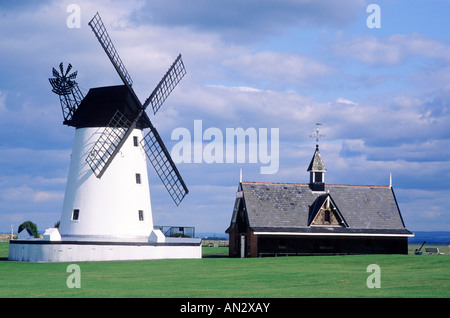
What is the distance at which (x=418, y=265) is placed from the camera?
39094 millimetres

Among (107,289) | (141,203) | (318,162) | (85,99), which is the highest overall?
(85,99)

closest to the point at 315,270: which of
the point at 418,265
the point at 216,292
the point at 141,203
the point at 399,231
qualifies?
the point at 418,265

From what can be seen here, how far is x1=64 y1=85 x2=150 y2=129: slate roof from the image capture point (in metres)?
48.1

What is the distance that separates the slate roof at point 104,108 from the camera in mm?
48094

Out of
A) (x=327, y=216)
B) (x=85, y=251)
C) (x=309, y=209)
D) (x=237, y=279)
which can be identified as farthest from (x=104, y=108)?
(x=237, y=279)

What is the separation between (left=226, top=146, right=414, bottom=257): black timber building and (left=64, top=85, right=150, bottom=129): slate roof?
458 inches

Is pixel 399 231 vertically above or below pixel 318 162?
below

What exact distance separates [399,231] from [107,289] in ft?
110

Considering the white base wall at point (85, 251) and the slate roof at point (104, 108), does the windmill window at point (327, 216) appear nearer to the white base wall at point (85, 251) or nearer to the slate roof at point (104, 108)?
the white base wall at point (85, 251)

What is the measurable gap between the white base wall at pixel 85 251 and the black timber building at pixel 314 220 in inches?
301
